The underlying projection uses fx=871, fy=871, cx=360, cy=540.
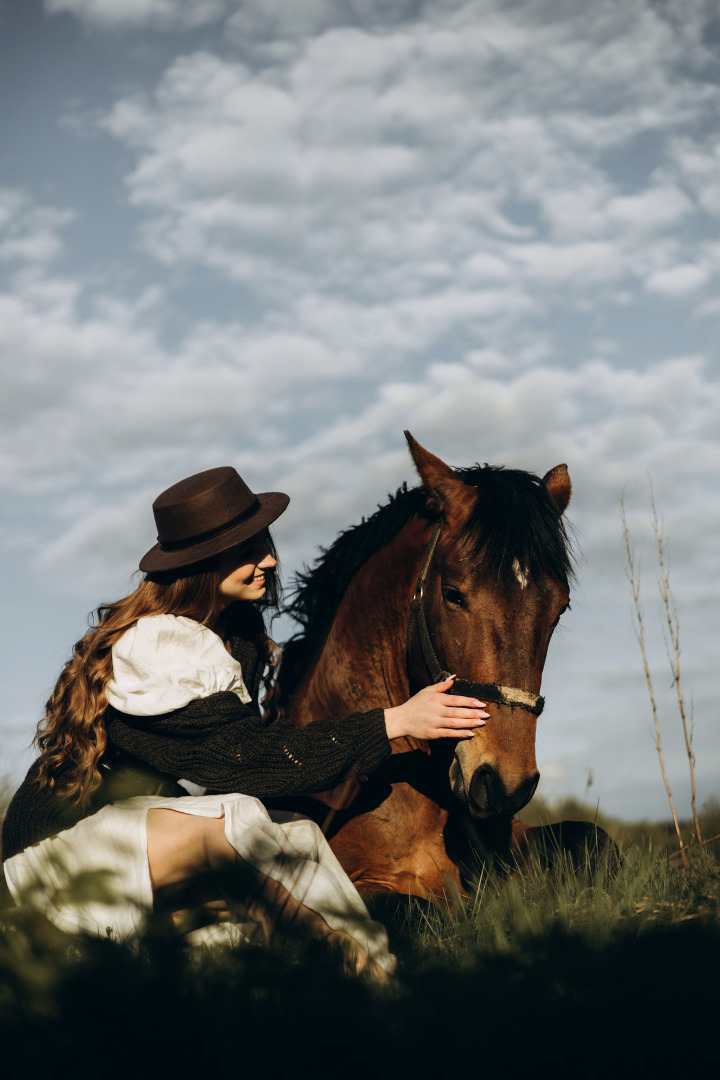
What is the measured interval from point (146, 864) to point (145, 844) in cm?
7

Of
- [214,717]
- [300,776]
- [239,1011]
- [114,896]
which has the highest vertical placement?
[214,717]

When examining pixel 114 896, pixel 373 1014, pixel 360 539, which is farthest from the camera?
pixel 360 539

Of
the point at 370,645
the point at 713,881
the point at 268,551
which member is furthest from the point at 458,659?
the point at 713,881

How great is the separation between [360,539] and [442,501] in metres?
0.66

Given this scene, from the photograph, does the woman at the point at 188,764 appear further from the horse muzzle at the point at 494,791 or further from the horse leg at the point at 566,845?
the horse leg at the point at 566,845

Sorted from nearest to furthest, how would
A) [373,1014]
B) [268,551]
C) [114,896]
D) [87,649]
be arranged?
1. [373,1014]
2. [114,896]
3. [87,649]
4. [268,551]

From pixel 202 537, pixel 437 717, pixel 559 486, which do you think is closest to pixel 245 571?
pixel 202 537

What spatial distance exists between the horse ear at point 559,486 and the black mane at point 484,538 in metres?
0.24

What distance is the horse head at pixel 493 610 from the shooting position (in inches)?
134

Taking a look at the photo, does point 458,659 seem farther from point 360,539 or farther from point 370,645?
point 360,539

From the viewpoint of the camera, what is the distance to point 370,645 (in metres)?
4.21

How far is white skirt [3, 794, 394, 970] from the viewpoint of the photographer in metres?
2.75

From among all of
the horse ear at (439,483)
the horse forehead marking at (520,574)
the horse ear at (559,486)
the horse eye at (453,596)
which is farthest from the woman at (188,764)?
the horse ear at (559,486)

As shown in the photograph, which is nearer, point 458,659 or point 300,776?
point 300,776
